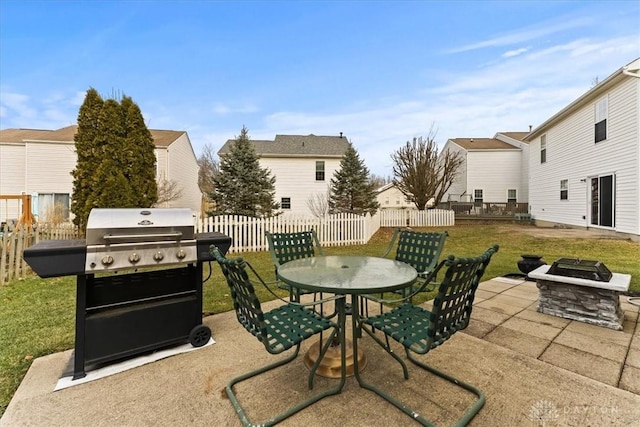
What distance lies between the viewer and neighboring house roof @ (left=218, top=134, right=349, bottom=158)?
17375mm

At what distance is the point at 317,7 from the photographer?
8844 mm

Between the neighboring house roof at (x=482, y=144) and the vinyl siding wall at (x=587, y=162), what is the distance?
419 centimetres

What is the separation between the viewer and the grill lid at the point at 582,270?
3109mm

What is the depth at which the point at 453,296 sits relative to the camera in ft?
5.49

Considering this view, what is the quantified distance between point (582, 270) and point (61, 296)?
7.25m

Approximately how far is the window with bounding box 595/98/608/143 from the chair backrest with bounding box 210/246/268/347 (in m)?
14.3

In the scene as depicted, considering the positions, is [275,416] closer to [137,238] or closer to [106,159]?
[137,238]

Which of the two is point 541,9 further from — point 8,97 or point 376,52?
point 8,97

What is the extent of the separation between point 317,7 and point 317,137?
1079cm

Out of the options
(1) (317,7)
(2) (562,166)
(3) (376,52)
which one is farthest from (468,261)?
(2) (562,166)


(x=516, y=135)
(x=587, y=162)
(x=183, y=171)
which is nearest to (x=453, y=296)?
(x=587, y=162)

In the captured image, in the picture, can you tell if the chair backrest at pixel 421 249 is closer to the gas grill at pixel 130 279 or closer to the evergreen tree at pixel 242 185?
the gas grill at pixel 130 279

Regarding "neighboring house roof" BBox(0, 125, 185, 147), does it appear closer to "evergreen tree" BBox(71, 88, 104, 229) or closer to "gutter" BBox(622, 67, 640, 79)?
"evergreen tree" BBox(71, 88, 104, 229)

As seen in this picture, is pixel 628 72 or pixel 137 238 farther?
pixel 628 72
